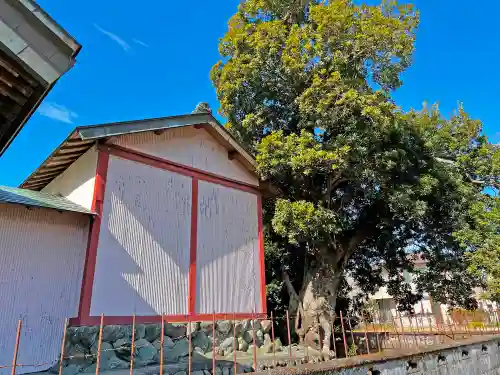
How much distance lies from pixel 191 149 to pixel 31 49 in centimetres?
731

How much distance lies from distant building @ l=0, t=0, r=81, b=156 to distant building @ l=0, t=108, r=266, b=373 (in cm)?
435

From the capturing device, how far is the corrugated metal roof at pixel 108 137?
25.7 ft

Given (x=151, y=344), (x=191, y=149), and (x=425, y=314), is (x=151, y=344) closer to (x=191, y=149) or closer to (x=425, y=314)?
(x=191, y=149)

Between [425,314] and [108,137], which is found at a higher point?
[108,137]

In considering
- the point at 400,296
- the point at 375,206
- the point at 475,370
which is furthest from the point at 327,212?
the point at 400,296

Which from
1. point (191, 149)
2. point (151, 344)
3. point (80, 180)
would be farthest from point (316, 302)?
point (80, 180)

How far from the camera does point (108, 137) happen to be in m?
8.08

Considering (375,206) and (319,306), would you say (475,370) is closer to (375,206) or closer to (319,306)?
(319,306)

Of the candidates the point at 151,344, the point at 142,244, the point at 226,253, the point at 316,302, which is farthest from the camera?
the point at 316,302

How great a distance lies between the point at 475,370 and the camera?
22.7 ft

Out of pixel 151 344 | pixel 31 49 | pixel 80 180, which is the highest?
pixel 80 180

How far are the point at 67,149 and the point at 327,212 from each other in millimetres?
6664

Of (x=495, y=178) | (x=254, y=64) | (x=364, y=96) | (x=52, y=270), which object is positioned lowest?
(x=52, y=270)

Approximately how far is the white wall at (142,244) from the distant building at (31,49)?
5.10m
